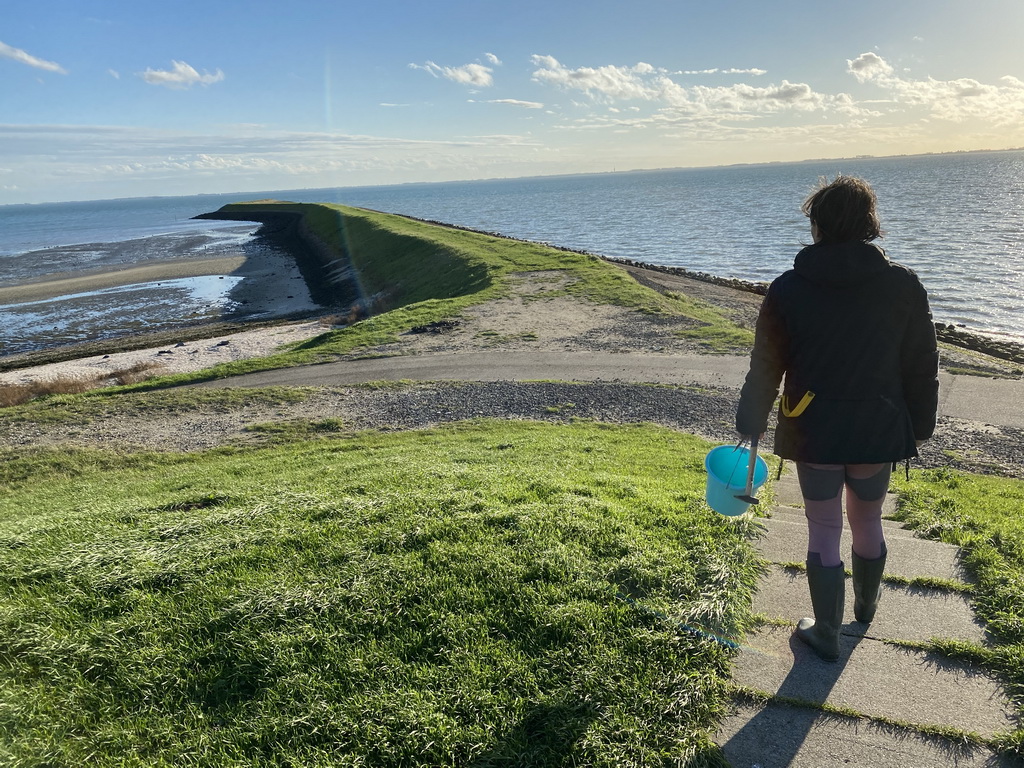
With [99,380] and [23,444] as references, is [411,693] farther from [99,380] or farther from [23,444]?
[99,380]

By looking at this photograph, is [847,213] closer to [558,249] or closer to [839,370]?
[839,370]

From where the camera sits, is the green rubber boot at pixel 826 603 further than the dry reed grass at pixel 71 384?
No

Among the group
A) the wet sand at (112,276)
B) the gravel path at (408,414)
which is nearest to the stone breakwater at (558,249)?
the gravel path at (408,414)

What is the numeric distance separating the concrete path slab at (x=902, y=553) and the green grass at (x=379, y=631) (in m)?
0.31

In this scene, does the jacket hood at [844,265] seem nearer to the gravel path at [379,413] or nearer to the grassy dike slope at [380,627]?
the grassy dike slope at [380,627]

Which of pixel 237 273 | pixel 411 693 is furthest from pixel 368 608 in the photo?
pixel 237 273

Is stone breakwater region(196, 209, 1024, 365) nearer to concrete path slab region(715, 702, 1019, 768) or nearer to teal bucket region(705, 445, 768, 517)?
teal bucket region(705, 445, 768, 517)

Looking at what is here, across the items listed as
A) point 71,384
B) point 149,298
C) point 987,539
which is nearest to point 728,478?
point 987,539

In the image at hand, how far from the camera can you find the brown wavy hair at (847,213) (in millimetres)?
3113

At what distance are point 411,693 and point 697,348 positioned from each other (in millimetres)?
15884

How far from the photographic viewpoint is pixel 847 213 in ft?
10.2

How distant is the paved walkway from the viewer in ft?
9.43

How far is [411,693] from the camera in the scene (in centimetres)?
315

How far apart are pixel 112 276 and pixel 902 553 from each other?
2534 inches
